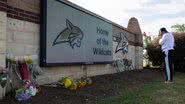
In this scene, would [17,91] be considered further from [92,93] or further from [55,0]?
[55,0]

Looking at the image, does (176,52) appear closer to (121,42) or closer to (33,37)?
(121,42)

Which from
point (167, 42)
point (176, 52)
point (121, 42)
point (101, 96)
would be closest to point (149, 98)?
point (101, 96)

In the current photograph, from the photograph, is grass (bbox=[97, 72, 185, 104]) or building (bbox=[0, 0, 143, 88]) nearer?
building (bbox=[0, 0, 143, 88])

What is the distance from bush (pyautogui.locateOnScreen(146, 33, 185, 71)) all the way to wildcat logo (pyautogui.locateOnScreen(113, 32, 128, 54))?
2928 mm

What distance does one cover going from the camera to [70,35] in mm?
8953

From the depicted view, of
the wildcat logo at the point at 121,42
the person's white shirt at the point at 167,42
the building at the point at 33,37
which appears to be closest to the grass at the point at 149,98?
the building at the point at 33,37

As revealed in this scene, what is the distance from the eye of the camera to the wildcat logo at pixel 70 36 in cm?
838

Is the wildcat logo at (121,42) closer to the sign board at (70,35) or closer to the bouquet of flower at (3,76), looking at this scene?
the sign board at (70,35)

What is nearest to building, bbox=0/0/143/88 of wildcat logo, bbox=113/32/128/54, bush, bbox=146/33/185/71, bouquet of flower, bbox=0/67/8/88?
bouquet of flower, bbox=0/67/8/88

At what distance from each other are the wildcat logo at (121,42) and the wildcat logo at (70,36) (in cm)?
430

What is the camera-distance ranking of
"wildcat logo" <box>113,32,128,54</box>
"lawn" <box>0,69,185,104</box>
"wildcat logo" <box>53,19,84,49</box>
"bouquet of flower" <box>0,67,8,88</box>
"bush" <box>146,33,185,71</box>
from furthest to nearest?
"bush" <box>146,33,185,71</box>
"wildcat logo" <box>113,32,128,54</box>
"wildcat logo" <box>53,19,84,49</box>
"lawn" <box>0,69,185,104</box>
"bouquet of flower" <box>0,67,8,88</box>

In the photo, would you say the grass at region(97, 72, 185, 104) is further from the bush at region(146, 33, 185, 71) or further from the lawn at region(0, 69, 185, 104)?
the bush at region(146, 33, 185, 71)

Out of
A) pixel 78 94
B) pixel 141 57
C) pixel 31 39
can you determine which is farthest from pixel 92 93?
pixel 141 57

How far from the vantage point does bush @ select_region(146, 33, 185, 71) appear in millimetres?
16828
